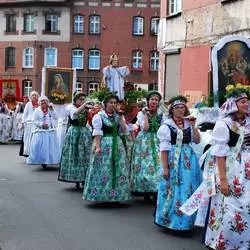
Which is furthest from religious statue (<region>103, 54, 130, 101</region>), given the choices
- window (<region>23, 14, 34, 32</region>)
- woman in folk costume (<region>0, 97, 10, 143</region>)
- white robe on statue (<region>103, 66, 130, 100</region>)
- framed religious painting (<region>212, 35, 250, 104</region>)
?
window (<region>23, 14, 34, 32</region>)

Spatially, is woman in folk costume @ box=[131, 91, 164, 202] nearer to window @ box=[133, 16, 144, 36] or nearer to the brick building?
the brick building

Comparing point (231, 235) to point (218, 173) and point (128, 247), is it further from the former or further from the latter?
point (128, 247)

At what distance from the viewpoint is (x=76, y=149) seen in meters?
11.4

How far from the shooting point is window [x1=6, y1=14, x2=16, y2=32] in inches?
1946

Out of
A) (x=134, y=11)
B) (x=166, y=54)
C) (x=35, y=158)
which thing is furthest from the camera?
(x=134, y=11)

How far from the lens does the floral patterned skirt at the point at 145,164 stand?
9.45 meters

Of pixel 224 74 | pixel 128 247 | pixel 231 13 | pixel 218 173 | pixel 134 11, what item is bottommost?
pixel 128 247

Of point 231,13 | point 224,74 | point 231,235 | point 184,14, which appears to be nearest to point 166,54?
point 184,14

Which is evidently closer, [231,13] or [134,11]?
[231,13]

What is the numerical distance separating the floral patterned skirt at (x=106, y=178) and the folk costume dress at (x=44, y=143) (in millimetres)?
5026

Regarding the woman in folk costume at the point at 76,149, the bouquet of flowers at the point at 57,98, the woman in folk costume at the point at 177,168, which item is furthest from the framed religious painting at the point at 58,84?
the woman in folk costume at the point at 177,168

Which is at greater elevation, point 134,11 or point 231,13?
point 134,11

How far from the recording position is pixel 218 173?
619 cm

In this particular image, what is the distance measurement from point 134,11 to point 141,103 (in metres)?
38.5
